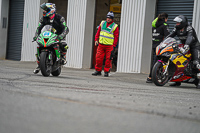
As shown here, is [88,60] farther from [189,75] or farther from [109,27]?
[189,75]

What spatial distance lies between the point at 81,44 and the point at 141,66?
10.2 ft

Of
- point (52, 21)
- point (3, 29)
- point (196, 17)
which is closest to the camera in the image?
point (52, 21)

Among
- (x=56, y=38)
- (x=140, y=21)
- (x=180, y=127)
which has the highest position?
(x=140, y=21)

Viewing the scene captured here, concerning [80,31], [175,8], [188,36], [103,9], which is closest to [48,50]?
[188,36]

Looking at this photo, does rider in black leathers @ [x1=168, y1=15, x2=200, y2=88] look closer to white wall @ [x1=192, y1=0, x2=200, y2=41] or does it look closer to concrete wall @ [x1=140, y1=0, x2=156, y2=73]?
white wall @ [x1=192, y1=0, x2=200, y2=41]

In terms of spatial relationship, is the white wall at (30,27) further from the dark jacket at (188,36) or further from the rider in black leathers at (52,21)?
the dark jacket at (188,36)

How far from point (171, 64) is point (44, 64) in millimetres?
2855

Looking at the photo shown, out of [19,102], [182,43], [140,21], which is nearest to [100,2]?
[140,21]

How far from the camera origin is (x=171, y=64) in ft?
29.6

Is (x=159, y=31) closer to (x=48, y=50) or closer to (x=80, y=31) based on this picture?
(x=48, y=50)

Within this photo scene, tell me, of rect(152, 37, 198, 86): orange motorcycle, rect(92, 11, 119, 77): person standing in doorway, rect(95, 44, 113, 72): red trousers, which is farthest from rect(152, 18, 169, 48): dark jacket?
rect(95, 44, 113, 72): red trousers

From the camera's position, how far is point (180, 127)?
3373 mm

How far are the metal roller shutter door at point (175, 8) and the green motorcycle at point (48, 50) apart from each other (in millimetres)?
5959

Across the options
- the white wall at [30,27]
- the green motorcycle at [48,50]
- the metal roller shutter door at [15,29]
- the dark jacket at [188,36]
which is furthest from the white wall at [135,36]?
the metal roller shutter door at [15,29]
